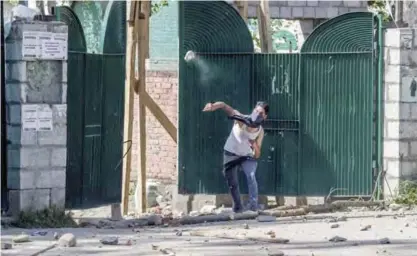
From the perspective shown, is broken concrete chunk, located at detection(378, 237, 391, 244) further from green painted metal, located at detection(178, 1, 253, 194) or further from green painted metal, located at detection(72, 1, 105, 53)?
green painted metal, located at detection(72, 1, 105, 53)

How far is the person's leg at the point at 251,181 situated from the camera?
14.0 metres

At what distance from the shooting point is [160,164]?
17391mm

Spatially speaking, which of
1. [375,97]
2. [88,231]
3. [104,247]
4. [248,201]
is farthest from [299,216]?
[104,247]

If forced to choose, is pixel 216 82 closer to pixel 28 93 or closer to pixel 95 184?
pixel 95 184

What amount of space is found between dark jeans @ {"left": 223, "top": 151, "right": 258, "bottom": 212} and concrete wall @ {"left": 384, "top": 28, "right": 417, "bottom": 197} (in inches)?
73.2

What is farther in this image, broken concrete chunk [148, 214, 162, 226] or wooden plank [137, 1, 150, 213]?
wooden plank [137, 1, 150, 213]

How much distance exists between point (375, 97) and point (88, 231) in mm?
4567

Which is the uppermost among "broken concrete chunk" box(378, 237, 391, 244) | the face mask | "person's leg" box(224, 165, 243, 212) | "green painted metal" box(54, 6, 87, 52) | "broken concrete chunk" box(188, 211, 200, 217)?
"green painted metal" box(54, 6, 87, 52)

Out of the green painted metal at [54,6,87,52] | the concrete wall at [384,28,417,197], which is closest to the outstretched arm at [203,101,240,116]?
the green painted metal at [54,6,87,52]

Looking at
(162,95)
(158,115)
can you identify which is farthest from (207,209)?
(162,95)

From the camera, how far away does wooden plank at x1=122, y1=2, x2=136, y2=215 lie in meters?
14.4

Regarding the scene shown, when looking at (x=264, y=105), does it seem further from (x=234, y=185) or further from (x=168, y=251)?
(x=168, y=251)

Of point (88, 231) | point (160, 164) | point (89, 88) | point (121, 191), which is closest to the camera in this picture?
point (88, 231)

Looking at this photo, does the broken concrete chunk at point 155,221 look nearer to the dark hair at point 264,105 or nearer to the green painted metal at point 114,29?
the dark hair at point 264,105
